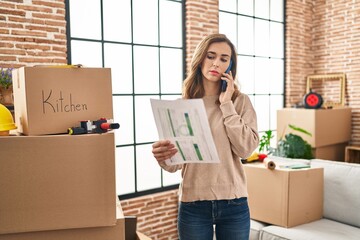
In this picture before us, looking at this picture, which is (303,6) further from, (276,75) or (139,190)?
(139,190)

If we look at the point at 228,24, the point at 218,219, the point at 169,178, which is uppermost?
the point at 228,24

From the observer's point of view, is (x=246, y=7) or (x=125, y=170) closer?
(x=125, y=170)

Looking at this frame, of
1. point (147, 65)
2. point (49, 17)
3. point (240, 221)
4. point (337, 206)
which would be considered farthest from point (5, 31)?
point (337, 206)

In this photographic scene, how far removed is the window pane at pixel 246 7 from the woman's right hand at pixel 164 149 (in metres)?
3.46

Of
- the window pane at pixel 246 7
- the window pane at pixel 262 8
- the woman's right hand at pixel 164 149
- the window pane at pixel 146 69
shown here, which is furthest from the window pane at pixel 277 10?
the woman's right hand at pixel 164 149

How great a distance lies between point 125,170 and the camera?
341cm

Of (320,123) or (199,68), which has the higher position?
(199,68)

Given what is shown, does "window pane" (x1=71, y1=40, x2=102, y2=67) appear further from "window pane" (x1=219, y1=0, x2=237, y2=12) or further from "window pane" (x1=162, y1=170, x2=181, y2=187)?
"window pane" (x1=219, y1=0, x2=237, y2=12)

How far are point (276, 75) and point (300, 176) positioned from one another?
2697 mm

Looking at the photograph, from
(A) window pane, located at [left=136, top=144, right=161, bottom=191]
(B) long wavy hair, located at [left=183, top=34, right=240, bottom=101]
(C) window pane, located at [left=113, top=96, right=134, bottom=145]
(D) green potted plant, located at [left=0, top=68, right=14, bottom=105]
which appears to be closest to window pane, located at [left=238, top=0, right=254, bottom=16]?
(C) window pane, located at [left=113, top=96, right=134, bottom=145]

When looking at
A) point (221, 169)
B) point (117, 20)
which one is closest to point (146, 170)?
point (117, 20)

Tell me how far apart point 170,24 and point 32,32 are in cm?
150

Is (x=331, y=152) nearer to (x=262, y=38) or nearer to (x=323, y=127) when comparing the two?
(x=323, y=127)

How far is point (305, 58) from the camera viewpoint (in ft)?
17.3
